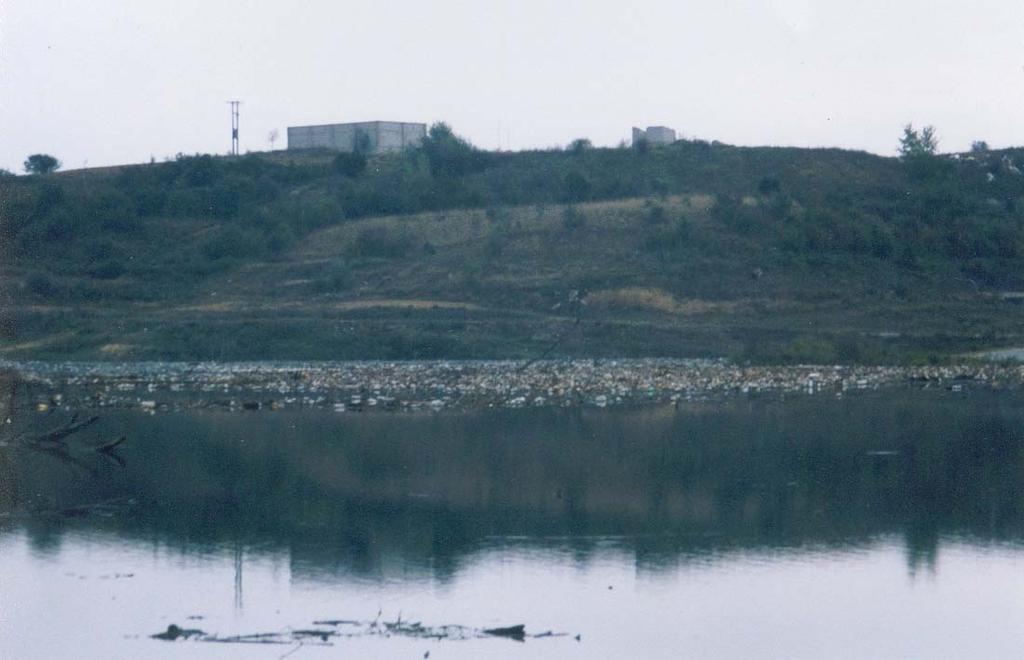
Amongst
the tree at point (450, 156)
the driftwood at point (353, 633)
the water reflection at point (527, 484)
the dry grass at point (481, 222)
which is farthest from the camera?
the tree at point (450, 156)

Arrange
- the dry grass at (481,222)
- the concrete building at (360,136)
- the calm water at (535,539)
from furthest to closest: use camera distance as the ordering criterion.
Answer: the concrete building at (360,136) → the dry grass at (481,222) → the calm water at (535,539)

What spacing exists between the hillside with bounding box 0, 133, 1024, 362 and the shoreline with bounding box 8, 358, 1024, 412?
2.19m

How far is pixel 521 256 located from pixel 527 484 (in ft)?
93.3

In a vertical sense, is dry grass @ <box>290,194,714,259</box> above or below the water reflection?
above

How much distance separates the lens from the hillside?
33.9 meters

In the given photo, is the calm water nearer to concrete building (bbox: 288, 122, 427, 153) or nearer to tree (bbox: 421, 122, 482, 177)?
tree (bbox: 421, 122, 482, 177)

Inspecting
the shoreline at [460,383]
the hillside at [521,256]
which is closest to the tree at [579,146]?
the hillside at [521,256]

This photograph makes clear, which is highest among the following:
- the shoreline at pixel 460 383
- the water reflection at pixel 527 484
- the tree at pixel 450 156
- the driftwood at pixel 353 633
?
the tree at pixel 450 156

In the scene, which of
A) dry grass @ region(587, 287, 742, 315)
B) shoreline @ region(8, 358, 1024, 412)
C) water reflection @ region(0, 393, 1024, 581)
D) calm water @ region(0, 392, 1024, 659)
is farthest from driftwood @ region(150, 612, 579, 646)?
dry grass @ region(587, 287, 742, 315)

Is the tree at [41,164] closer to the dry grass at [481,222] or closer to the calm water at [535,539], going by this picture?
the dry grass at [481,222]

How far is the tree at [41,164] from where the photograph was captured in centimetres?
6544

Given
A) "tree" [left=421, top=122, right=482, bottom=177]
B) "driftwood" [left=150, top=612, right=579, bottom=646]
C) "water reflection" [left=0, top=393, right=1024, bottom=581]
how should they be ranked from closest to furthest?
"driftwood" [left=150, top=612, right=579, bottom=646] < "water reflection" [left=0, top=393, right=1024, bottom=581] < "tree" [left=421, top=122, right=482, bottom=177]

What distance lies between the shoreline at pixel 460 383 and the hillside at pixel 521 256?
2.19 metres

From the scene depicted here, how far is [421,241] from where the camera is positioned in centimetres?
4653
